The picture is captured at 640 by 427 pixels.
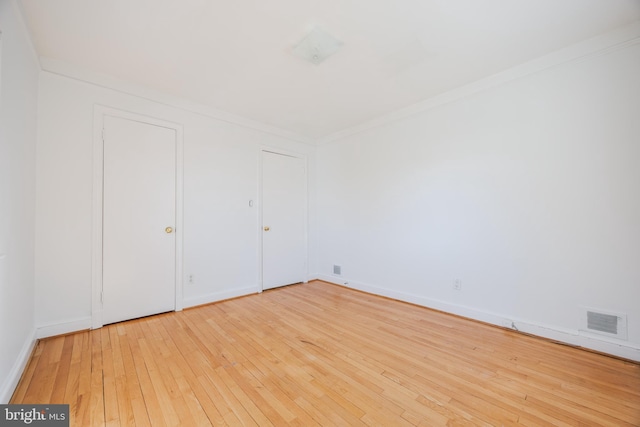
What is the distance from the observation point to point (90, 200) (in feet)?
8.11

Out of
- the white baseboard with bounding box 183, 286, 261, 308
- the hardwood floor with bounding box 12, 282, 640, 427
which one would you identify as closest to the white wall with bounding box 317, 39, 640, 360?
the hardwood floor with bounding box 12, 282, 640, 427

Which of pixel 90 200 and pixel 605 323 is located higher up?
pixel 90 200

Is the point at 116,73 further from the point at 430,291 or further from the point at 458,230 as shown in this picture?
the point at 430,291

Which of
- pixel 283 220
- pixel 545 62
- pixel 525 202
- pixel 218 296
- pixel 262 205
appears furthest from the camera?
pixel 283 220

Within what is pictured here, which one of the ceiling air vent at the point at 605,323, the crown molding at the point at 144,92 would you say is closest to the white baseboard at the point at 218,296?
the crown molding at the point at 144,92

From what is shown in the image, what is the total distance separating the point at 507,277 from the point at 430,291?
0.84 meters

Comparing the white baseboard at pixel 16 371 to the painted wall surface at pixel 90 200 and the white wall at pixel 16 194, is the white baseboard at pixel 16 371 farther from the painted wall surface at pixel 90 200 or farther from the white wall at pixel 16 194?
the painted wall surface at pixel 90 200

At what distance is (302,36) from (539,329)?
3.33 meters

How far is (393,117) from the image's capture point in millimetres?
3451

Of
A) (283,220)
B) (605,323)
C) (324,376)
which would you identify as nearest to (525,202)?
(605,323)

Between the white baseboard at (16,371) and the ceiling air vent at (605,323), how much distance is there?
13.6 feet

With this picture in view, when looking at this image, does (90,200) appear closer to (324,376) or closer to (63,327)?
(63,327)

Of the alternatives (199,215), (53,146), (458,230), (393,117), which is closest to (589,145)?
(458,230)

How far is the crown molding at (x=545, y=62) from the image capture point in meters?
1.97
